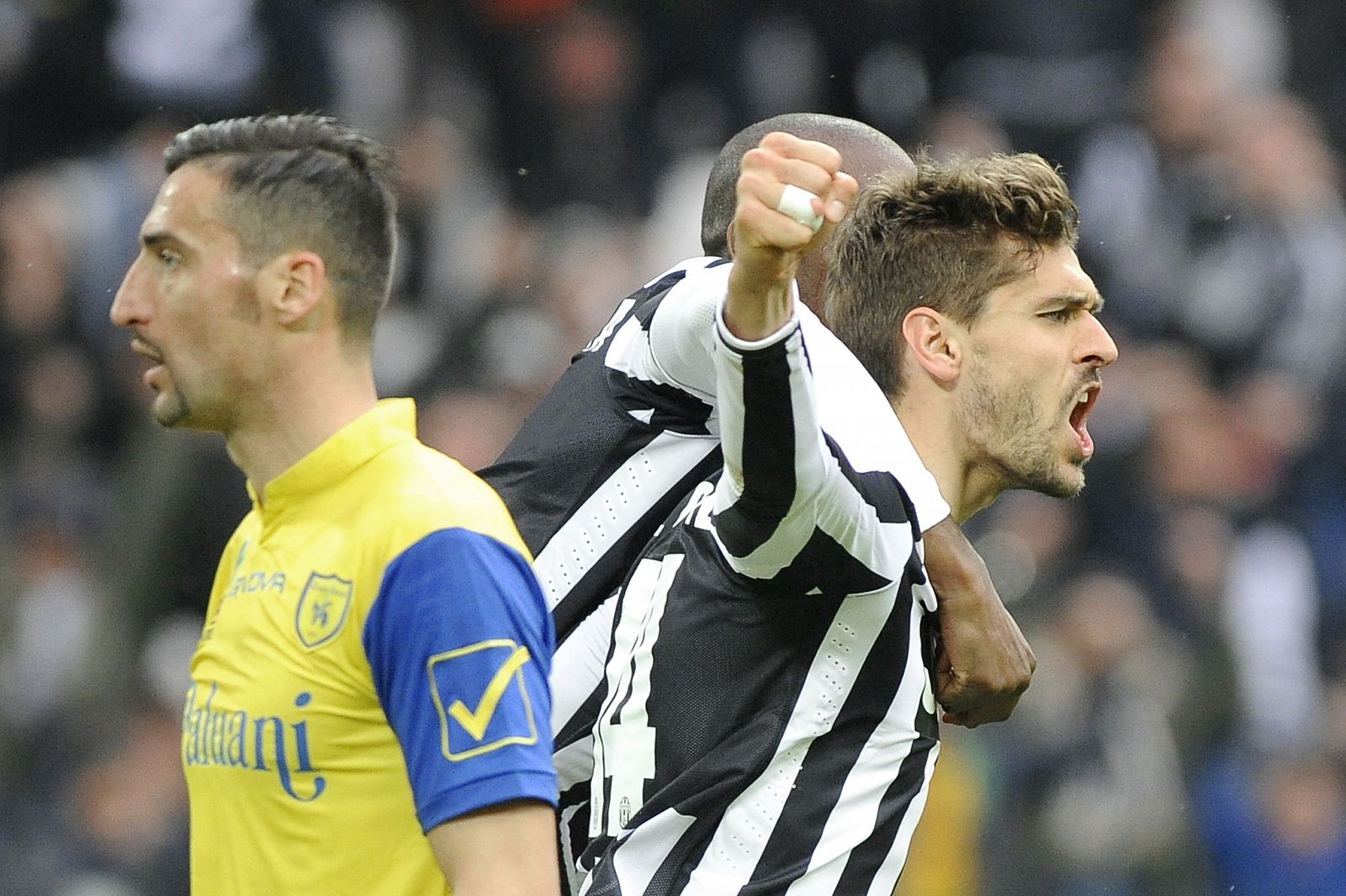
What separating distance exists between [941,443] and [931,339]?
6.8 inches

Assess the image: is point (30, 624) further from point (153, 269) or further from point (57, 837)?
point (153, 269)

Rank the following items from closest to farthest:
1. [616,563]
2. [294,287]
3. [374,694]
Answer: [374,694] < [294,287] < [616,563]

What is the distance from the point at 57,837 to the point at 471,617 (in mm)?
5566

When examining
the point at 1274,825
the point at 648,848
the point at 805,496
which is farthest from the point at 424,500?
the point at 1274,825

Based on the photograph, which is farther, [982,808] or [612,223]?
[612,223]

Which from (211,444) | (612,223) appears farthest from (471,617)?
(612,223)

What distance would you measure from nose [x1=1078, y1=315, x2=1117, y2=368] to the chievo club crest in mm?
1344

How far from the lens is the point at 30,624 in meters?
8.02

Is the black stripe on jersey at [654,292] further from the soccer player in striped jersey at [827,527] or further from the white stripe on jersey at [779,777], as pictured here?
the white stripe on jersey at [779,777]

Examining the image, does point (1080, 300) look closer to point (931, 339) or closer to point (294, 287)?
point (931, 339)

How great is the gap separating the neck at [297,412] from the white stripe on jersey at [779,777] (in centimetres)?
78

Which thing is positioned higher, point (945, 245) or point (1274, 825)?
point (945, 245)

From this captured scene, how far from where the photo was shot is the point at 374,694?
8.65 feet

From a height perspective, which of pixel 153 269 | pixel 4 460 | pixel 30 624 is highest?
pixel 153 269
